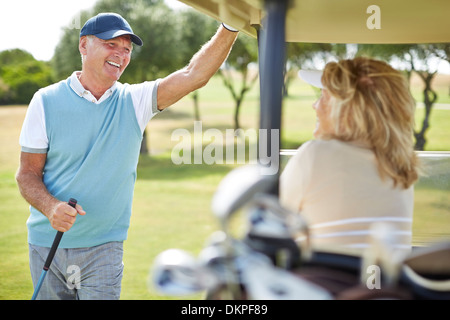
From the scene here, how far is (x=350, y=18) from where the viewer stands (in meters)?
2.22

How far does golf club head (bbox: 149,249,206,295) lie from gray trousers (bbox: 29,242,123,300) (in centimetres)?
117

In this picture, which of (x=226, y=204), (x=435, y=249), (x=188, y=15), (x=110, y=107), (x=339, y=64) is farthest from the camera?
(x=188, y=15)

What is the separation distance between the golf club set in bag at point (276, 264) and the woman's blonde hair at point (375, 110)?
200mm

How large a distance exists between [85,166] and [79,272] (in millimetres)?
457

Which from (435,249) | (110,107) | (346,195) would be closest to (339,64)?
(346,195)

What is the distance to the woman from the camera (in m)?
1.57

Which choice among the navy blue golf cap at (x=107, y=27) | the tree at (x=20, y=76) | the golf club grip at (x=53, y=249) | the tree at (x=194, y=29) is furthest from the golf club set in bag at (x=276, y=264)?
the tree at (x=20, y=76)

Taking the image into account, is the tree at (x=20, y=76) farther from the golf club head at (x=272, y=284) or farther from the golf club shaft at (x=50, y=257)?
the golf club head at (x=272, y=284)

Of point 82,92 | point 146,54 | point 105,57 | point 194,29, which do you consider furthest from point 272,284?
point 194,29

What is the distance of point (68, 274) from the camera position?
240 cm

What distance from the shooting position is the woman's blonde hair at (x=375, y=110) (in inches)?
64.4
